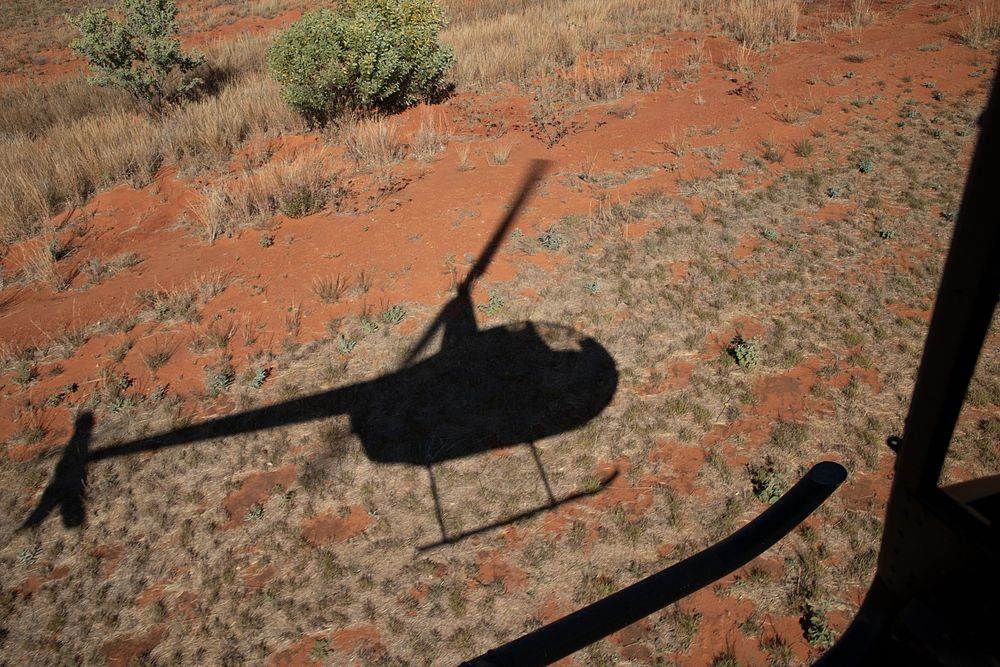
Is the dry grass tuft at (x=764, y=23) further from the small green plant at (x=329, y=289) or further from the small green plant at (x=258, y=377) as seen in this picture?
the small green plant at (x=258, y=377)

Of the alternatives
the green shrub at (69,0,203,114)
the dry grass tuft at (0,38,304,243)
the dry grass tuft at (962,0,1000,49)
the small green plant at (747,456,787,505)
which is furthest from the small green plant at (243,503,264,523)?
the dry grass tuft at (962,0,1000,49)

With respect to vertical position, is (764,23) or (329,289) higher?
(764,23)

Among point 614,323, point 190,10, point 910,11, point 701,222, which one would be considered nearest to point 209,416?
point 614,323

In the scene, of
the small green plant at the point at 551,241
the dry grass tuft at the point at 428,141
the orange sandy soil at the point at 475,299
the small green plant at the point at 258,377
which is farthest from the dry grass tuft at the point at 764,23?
the small green plant at the point at 258,377

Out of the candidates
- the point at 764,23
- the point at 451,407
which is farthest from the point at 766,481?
the point at 764,23

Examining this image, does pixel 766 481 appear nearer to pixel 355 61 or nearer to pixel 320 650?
pixel 320 650

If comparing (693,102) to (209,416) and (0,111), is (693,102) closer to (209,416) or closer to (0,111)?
(209,416)

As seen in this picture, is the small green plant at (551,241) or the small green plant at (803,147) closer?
the small green plant at (551,241)
